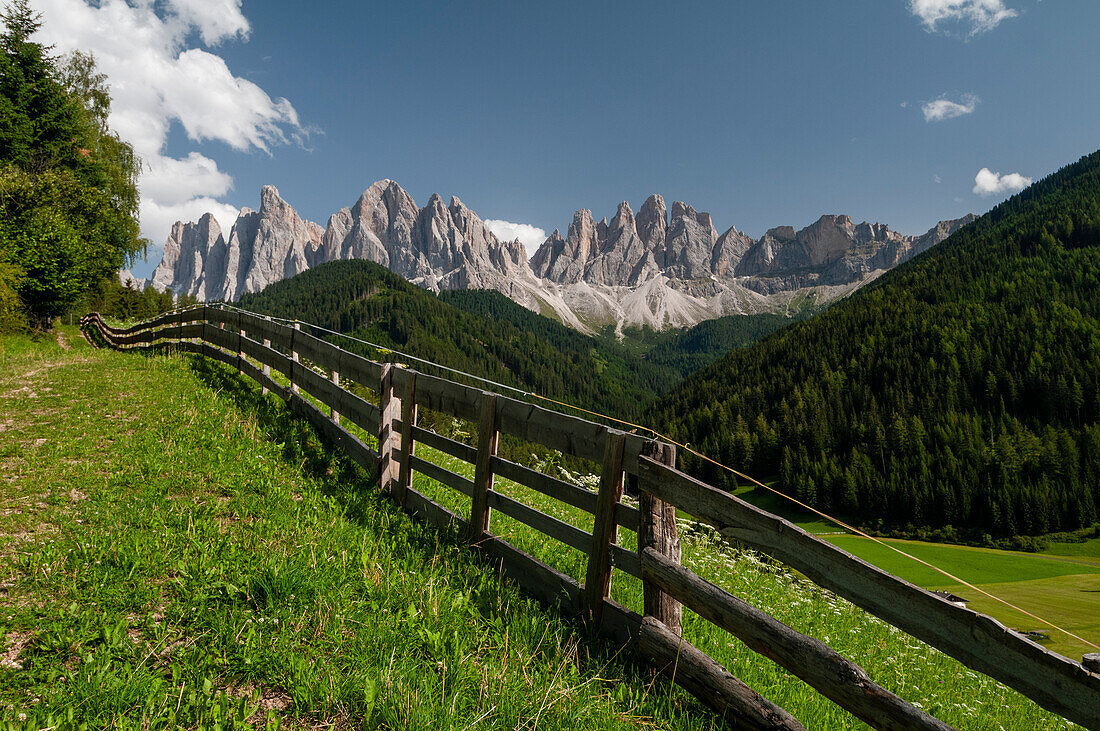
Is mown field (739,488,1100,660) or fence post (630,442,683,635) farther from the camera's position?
mown field (739,488,1100,660)

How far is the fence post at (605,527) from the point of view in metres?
4.98

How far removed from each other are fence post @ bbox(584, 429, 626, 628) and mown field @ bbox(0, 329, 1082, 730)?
13.9 inches

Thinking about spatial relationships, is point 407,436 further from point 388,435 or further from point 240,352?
point 240,352

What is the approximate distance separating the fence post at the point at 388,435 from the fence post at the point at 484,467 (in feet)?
6.77

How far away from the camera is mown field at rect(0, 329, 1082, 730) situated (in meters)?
3.51

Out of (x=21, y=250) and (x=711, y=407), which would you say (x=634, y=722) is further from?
(x=711, y=407)

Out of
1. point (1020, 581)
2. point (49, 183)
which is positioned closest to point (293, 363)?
point (49, 183)

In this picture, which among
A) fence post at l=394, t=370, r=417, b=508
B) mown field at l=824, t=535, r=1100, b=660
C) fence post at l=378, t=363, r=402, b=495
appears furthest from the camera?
mown field at l=824, t=535, r=1100, b=660

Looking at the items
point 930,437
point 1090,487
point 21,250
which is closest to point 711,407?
point 930,437

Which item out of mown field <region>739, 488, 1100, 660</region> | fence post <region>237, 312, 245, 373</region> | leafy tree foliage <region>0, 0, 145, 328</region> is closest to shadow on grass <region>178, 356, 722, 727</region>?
fence post <region>237, 312, 245, 373</region>

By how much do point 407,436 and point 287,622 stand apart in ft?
12.0

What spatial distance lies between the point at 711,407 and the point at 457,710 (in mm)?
164065

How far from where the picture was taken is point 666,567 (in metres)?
4.57

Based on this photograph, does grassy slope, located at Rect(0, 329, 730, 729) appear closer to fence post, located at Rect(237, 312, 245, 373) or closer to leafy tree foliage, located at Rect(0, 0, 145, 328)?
fence post, located at Rect(237, 312, 245, 373)
